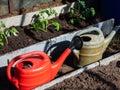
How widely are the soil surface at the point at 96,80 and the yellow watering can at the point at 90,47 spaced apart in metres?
0.20

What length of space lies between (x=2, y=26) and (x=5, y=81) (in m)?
0.93

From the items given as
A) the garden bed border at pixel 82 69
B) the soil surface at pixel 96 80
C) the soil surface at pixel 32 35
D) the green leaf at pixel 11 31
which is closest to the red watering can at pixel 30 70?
the garden bed border at pixel 82 69

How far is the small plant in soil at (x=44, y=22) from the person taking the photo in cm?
470

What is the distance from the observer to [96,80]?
377 cm

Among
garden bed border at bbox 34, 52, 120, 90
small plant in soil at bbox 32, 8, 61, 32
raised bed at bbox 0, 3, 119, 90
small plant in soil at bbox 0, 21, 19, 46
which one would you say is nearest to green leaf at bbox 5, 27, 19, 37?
small plant in soil at bbox 0, 21, 19, 46

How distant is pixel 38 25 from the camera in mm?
4695

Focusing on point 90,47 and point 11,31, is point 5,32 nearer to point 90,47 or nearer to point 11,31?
point 11,31

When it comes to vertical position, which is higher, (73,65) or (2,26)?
(2,26)

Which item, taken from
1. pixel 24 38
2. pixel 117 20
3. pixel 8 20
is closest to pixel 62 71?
pixel 24 38

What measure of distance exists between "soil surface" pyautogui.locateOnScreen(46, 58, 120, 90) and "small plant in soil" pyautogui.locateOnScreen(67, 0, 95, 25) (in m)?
1.36

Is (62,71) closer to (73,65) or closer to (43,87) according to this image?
(73,65)

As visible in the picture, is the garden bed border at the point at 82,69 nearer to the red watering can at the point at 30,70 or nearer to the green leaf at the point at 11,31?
the red watering can at the point at 30,70

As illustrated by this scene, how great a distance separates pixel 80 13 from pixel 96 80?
6.03 ft

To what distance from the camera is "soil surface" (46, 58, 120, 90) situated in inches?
143
